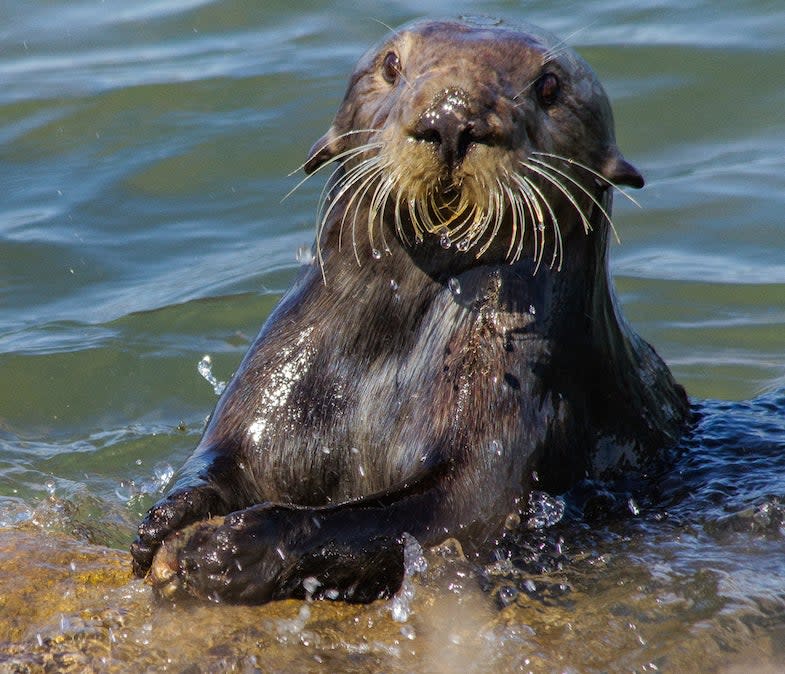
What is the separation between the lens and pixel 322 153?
502cm

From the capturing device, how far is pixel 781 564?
464 cm

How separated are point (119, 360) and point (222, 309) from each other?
2.78ft

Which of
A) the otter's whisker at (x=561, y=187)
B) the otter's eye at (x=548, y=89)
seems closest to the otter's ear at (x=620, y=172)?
the otter's whisker at (x=561, y=187)

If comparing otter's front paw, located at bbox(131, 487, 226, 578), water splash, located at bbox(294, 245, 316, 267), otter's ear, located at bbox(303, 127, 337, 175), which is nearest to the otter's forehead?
otter's ear, located at bbox(303, 127, 337, 175)

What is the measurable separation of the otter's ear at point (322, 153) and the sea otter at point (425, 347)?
0.01 meters

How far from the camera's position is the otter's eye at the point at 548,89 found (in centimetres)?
461

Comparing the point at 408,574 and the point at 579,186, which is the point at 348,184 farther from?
the point at 408,574

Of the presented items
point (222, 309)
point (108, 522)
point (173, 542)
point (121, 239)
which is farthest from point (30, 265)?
point (173, 542)

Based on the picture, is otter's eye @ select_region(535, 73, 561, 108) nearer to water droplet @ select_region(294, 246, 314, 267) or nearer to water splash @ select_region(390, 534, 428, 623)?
water droplet @ select_region(294, 246, 314, 267)

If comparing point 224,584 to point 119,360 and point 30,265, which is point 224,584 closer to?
point 119,360

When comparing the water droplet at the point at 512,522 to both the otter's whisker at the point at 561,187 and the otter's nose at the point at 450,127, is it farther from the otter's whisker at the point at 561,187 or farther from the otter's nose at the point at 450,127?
the otter's nose at the point at 450,127

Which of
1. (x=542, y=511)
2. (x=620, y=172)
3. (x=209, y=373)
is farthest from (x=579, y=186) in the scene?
(x=209, y=373)

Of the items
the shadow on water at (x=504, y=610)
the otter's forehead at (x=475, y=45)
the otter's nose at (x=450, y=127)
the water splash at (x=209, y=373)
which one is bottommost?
the water splash at (x=209, y=373)

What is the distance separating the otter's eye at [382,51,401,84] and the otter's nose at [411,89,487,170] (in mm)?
552
